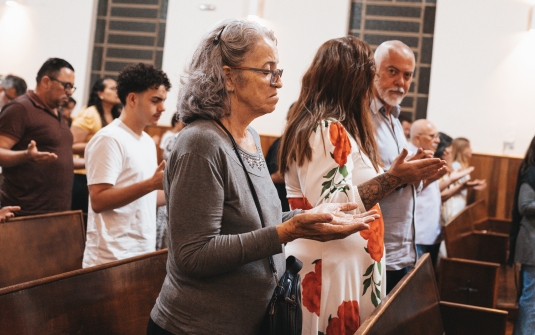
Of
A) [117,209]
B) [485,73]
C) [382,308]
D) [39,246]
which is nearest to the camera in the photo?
[382,308]

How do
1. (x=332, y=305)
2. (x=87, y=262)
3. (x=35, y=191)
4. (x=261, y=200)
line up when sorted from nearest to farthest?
(x=261, y=200), (x=332, y=305), (x=87, y=262), (x=35, y=191)

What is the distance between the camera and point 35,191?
11.4 ft

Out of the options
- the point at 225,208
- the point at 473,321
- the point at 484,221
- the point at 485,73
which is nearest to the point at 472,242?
the point at 484,221

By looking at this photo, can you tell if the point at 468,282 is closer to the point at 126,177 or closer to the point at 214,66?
the point at 126,177

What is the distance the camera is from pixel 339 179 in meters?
1.93

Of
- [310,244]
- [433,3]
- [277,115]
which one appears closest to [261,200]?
[310,244]

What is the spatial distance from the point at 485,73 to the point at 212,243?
730cm

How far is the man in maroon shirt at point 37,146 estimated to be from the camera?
343 cm

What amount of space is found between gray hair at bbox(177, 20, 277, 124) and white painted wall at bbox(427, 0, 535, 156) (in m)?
6.82

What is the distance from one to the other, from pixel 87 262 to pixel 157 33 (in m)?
6.74

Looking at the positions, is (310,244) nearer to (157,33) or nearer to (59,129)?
(59,129)

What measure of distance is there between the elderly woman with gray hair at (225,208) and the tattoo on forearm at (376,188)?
14.1 inches

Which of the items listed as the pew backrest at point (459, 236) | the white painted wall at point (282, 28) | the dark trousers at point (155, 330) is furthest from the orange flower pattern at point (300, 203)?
the white painted wall at point (282, 28)

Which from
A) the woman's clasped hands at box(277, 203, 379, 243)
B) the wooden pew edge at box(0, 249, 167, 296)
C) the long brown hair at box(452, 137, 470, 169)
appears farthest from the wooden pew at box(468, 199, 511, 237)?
the woman's clasped hands at box(277, 203, 379, 243)
